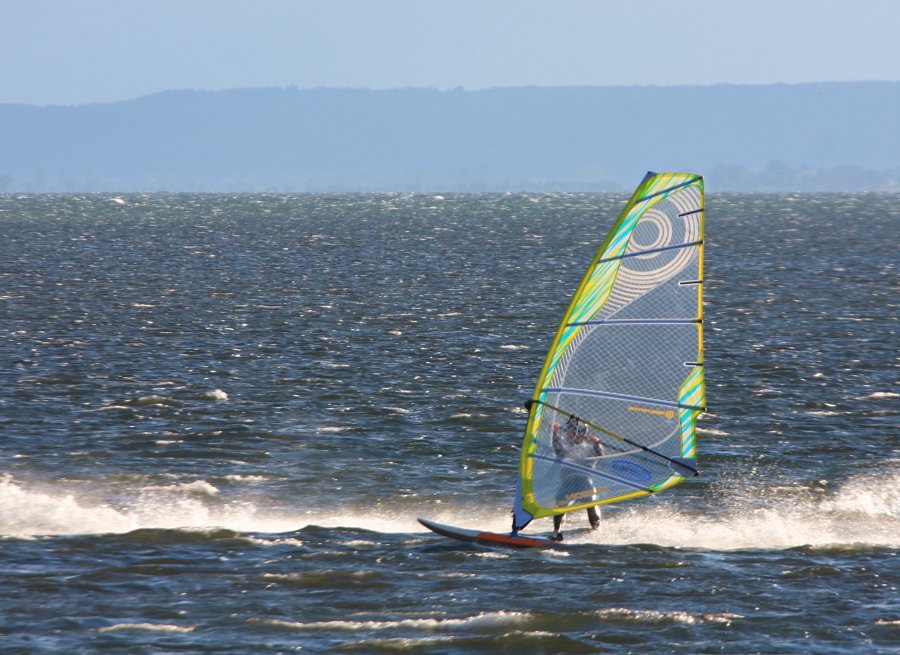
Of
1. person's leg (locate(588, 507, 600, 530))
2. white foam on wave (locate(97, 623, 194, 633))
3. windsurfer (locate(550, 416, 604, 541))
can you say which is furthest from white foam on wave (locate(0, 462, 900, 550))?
white foam on wave (locate(97, 623, 194, 633))

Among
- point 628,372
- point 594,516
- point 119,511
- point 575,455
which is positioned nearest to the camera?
point 628,372

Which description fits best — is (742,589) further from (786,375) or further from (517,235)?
(517,235)

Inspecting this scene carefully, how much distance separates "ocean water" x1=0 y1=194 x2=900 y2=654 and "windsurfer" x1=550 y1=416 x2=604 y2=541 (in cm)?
106

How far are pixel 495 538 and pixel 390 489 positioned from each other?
15.3ft

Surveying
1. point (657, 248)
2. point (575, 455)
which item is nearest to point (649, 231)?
point (657, 248)

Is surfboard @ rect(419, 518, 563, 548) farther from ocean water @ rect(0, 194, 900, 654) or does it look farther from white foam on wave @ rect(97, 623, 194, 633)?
white foam on wave @ rect(97, 623, 194, 633)

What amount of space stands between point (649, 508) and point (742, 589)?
5.52 m

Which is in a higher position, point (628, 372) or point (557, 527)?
→ point (628, 372)

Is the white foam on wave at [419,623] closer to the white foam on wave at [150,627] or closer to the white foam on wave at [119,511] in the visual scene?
the white foam on wave at [150,627]

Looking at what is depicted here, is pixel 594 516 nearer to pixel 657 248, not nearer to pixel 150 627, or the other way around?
pixel 657 248

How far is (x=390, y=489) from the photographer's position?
26547 millimetres

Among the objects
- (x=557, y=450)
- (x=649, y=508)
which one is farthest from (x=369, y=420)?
(x=557, y=450)

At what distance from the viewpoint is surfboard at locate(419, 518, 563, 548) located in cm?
2233

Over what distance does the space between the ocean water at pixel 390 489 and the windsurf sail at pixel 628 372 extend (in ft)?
4.57
